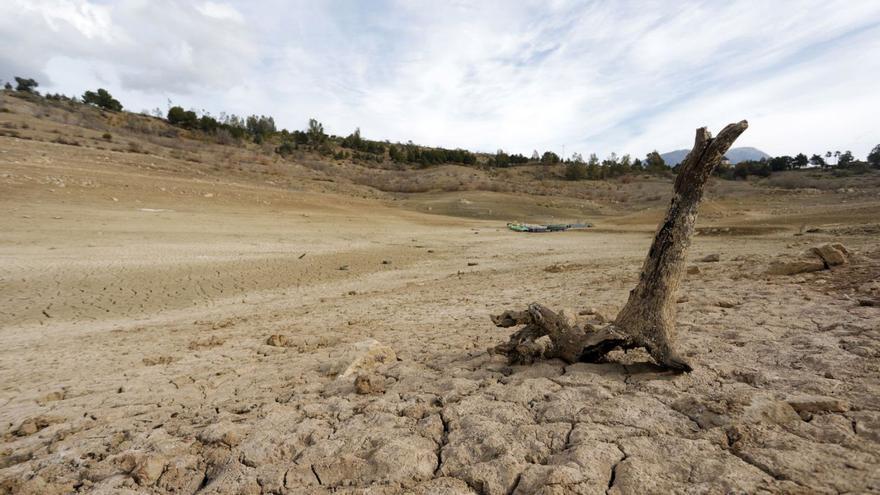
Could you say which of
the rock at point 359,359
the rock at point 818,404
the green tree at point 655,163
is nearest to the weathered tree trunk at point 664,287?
the rock at point 818,404

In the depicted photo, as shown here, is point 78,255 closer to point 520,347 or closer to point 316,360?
point 316,360

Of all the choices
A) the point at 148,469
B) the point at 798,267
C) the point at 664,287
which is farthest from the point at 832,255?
the point at 148,469

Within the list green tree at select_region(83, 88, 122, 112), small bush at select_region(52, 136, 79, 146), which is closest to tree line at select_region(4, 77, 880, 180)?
green tree at select_region(83, 88, 122, 112)

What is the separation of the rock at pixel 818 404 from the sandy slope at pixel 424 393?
0.5 inches

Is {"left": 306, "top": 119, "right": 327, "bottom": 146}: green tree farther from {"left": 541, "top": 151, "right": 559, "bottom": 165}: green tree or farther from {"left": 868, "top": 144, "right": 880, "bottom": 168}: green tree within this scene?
{"left": 868, "top": 144, "right": 880, "bottom": 168}: green tree

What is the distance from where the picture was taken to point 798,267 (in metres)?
5.62

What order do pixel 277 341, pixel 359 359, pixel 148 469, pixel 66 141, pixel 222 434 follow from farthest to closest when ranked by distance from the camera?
pixel 66 141, pixel 277 341, pixel 359 359, pixel 222 434, pixel 148 469

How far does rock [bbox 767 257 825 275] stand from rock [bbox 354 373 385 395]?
546 centimetres

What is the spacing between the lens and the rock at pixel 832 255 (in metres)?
5.42

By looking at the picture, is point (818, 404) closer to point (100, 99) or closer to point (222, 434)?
point (222, 434)

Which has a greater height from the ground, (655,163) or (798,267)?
(655,163)

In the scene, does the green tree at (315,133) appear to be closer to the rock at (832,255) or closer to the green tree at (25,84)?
the green tree at (25,84)

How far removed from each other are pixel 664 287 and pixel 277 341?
3827 mm

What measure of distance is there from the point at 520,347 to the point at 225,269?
8.57m
